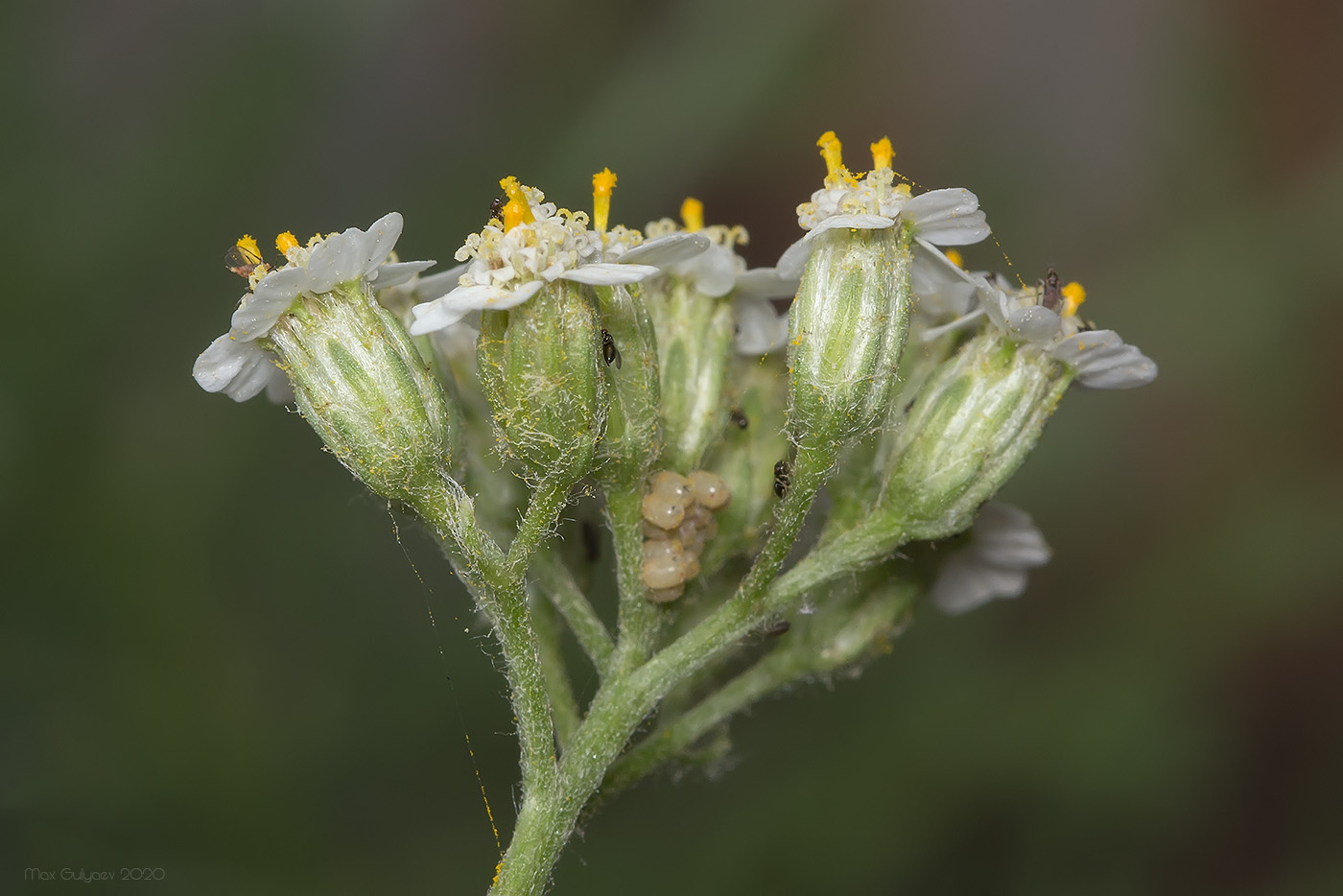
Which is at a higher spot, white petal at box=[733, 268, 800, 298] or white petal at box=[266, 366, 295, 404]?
white petal at box=[266, 366, 295, 404]

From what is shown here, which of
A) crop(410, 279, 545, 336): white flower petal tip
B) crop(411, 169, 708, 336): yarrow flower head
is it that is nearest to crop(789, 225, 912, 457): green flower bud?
crop(411, 169, 708, 336): yarrow flower head

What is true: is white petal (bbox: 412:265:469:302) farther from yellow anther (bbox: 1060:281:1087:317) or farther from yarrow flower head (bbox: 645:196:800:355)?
yellow anther (bbox: 1060:281:1087:317)

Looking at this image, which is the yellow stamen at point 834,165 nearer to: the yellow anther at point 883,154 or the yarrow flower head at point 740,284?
the yellow anther at point 883,154

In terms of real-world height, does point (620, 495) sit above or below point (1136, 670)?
above

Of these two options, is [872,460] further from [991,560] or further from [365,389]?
[365,389]

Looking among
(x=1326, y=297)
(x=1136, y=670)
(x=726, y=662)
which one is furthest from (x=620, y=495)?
(x=1326, y=297)

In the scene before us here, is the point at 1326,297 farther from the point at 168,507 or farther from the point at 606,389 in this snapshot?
the point at 168,507

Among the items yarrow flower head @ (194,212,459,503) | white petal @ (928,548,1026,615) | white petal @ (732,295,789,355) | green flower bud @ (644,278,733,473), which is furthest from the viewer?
white petal @ (928,548,1026,615)
